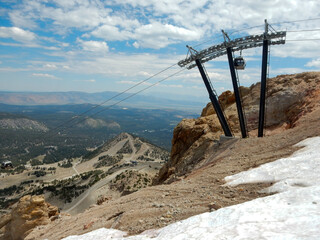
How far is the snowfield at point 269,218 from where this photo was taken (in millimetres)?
6020

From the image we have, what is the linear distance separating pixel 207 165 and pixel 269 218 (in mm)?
10081

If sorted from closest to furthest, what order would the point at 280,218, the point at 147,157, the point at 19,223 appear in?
the point at 280,218
the point at 19,223
the point at 147,157

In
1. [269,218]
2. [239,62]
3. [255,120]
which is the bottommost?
[269,218]

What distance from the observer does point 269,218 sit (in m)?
6.70

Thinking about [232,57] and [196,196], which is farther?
[232,57]

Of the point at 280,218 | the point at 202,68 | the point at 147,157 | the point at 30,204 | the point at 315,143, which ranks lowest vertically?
the point at 147,157

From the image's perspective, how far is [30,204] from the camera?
21281mm

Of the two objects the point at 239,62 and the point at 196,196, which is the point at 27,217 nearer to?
the point at 196,196

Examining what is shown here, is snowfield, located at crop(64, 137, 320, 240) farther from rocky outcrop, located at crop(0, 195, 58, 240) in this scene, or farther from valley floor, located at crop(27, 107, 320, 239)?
rocky outcrop, located at crop(0, 195, 58, 240)

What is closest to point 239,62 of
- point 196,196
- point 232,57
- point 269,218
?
point 232,57

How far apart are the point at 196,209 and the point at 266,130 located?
17555 millimetres

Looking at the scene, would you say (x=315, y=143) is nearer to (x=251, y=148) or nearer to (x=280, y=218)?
(x=251, y=148)

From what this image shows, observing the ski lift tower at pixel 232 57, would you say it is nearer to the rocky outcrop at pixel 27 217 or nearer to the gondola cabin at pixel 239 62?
the gondola cabin at pixel 239 62

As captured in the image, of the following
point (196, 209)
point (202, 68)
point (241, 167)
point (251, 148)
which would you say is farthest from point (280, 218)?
point (202, 68)
